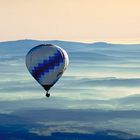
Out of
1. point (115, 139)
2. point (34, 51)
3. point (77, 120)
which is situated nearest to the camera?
point (34, 51)

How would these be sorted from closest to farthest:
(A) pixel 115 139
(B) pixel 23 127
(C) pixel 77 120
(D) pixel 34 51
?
(D) pixel 34 51
(A) pixel 115 139
(B) pixel 23 127
(C) pixel 77 120

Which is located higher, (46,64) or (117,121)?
(46,64)

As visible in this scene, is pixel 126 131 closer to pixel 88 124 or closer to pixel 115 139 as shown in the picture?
pixel 115 139

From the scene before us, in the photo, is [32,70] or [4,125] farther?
[4,125]

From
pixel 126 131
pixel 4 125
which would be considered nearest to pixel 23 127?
pixel 4 125
